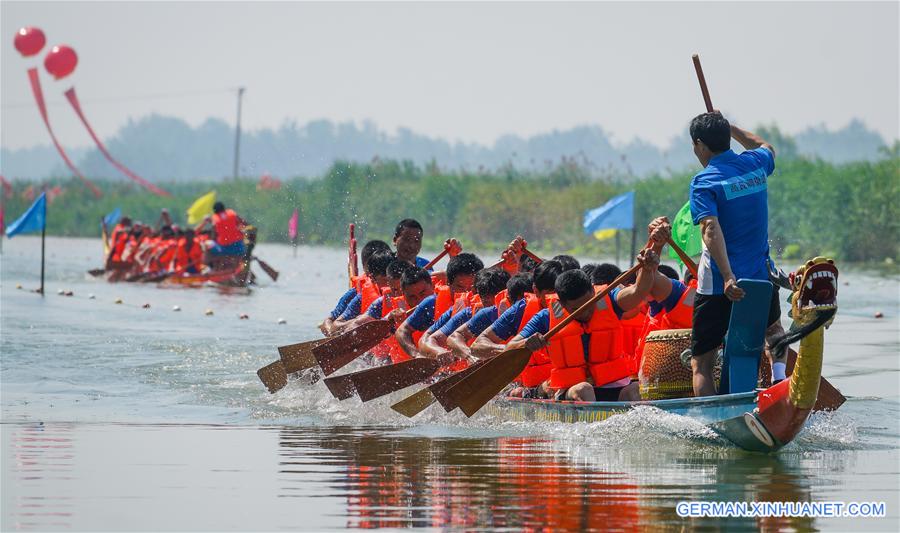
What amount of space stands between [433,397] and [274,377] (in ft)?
8.14

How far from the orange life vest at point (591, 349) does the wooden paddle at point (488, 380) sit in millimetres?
151

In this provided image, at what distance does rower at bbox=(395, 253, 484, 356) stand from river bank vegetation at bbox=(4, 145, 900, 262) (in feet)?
57.1

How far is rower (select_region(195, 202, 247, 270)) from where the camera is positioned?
2952cm

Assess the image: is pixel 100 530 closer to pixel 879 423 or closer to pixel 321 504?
pixel 321 504

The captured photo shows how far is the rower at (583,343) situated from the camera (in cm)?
981

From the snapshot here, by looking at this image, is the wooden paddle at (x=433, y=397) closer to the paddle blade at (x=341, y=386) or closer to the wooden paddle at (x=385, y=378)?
the wooden paddle at (x=385, y=378)

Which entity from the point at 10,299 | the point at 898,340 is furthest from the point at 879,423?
the point at 10,299

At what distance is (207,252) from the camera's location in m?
30.0

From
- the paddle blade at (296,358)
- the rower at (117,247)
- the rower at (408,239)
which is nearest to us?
the paddle blade at (296,358)

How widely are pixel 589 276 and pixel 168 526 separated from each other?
14.3 ft

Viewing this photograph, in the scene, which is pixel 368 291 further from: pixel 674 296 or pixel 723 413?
pixel 723 413

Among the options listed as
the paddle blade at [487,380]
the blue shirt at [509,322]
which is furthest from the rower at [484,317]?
the paddle blade at [487,380]

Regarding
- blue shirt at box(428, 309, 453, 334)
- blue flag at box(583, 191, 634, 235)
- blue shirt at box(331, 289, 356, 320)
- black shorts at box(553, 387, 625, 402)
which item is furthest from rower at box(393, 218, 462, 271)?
blue flag at box(583, 191, 634, 235)

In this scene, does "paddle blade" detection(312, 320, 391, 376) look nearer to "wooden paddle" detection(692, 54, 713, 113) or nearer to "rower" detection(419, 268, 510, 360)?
"rower" detection(419, 268, 510, 360)
